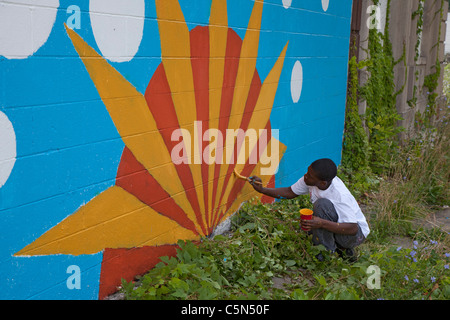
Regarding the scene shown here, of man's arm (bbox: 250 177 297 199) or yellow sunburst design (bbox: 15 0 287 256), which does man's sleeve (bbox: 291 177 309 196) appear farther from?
yellow sunburst design (bbox: 15 0 287 256)

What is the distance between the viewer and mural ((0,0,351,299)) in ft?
8.79

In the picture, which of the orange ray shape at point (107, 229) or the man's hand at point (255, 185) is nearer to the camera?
the orange ray shape at point (107, 229)

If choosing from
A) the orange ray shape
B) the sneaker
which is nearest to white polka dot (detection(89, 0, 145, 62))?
the orange ray shape

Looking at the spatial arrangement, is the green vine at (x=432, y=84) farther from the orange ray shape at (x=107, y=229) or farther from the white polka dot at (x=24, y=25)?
the white polka dot at (x=24, y=25)

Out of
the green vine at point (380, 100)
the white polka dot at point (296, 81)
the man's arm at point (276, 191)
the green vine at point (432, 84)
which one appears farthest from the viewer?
the green vine at point (432, 84)

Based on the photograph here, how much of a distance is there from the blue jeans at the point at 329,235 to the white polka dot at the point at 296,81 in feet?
5.34

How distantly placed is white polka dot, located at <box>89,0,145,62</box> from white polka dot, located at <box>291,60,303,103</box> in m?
2.33

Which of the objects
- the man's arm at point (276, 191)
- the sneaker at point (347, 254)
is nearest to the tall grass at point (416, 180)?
the sneaker at point (347, 254)

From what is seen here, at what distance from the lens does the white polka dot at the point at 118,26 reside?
300 cm

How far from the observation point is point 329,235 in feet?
13.4

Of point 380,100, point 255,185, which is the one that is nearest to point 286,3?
point 255,185

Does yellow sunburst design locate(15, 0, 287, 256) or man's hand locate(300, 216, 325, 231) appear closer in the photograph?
yellow sunburst design locate(15, 0, 287, 256)
